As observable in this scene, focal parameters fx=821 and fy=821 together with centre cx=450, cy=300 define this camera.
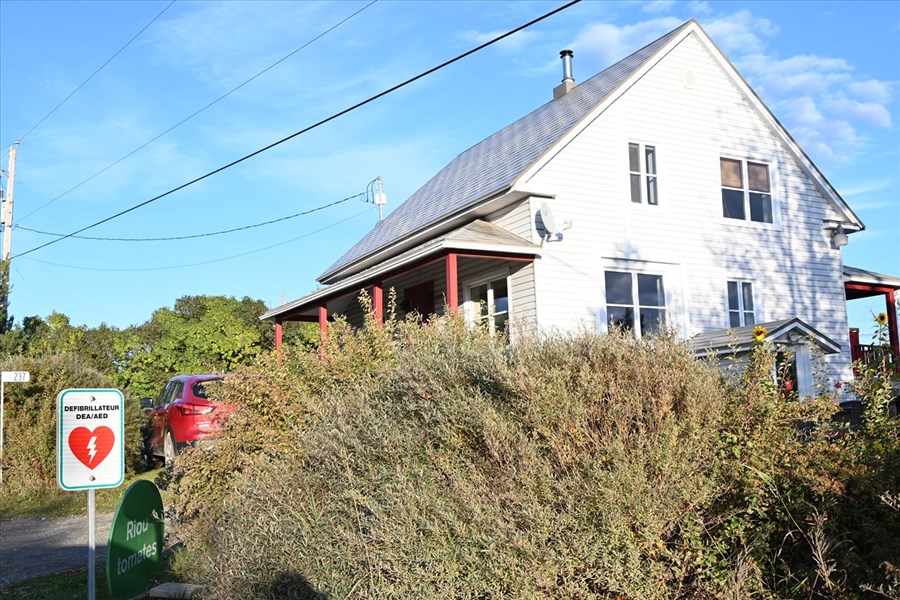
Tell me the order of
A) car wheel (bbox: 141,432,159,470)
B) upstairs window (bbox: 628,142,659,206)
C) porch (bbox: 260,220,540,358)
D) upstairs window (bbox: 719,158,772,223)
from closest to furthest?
porch (bbox: 260,220,540,358)
upstairs window (bbox: 628,142,659,206)
upstairs window (bbox: 719,158,772,223)
car wheel (bbox: 141,432,159,470)

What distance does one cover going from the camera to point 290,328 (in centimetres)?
3136

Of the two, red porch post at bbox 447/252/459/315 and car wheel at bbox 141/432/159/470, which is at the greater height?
red porch post at bbox 447/252/459/315

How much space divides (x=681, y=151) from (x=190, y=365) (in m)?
15.7

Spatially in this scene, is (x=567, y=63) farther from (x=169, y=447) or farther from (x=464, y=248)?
(x=169, y=447)

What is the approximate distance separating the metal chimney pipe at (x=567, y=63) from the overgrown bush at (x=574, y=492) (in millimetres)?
14476

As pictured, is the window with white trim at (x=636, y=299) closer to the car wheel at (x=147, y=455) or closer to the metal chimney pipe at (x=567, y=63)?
the metal chimney pipe at (x=567, y=63)

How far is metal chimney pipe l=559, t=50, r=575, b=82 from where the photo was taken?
19203 millimetres

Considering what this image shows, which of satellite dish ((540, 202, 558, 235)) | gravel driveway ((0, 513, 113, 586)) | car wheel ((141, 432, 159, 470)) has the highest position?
satellite dish ((540, 202, 558, 235))

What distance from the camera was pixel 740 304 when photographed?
1648 cm

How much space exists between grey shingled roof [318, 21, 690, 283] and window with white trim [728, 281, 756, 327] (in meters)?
4.71

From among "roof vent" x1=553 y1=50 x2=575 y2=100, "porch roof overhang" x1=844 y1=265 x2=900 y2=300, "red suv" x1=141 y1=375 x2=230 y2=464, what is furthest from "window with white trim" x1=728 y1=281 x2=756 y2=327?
"red suv" x1=141 y1=375 x2=230 y2=464

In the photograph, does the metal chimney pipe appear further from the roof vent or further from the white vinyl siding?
the white vinyl siding

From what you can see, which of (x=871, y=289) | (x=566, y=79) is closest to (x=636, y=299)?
(x=566, y=79)

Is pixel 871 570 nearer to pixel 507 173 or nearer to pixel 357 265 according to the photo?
pixel 507 173
